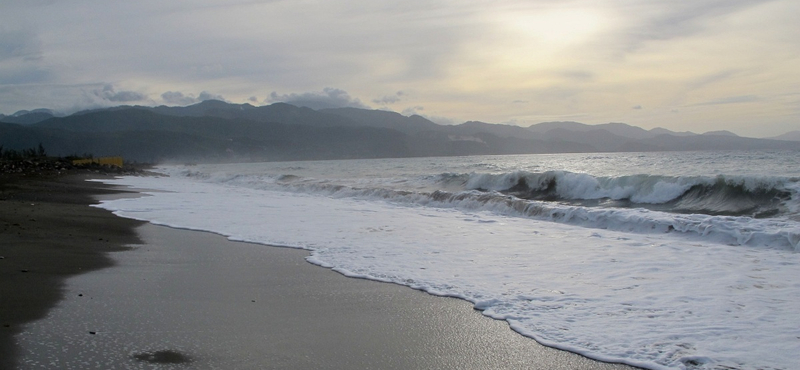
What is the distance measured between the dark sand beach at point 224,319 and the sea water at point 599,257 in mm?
426

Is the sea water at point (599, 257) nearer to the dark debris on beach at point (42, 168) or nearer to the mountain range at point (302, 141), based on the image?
the dark debris on beach at point (42, 168)

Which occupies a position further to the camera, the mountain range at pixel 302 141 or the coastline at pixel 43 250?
the mountain range at pixel 302 141

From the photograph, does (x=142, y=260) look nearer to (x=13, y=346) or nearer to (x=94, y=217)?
(x=13, y=346)

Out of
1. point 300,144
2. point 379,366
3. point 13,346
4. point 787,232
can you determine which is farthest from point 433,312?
point 300,144

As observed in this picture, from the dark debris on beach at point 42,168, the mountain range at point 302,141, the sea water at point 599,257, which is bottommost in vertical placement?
the sea water at point 599,257

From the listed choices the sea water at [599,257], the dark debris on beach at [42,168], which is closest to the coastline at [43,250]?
the sea water at [599,257]

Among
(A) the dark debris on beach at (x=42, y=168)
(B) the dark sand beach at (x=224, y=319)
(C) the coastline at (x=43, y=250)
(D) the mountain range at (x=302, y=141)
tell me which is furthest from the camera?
(D) the mountain range at (x=302, y=141)

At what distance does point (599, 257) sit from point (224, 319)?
16.5ft

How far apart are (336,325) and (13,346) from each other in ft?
7.06

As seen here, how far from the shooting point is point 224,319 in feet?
14.1

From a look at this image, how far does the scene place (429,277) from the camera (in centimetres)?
605

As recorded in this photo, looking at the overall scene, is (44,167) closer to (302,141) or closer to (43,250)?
(43,250)

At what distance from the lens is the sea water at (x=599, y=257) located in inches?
160

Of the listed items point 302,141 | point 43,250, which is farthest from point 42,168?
point 302,141
